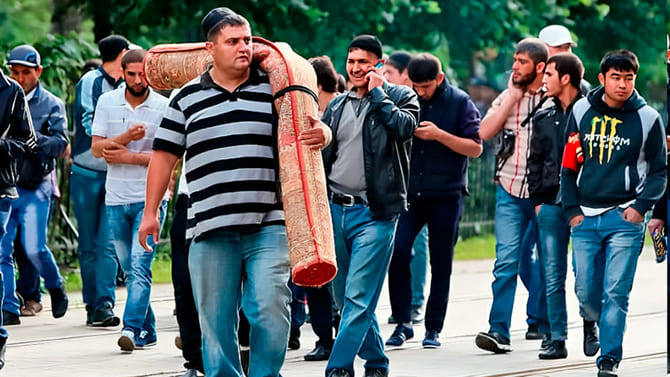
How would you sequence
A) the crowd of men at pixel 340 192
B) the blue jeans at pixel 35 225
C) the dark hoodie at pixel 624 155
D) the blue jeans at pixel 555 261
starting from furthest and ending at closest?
1. the blue jeans at pixel 35 225
2. the blue jeans at pixel 555 261
3. the dark hoodie at pixel 624 155
4. the crowd of men at pixel 340 192

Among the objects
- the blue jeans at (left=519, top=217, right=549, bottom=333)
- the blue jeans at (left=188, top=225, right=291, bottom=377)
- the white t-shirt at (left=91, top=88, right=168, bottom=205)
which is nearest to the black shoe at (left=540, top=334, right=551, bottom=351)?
the blue jeans at (left=519, top=217, right=549, bottom=333)

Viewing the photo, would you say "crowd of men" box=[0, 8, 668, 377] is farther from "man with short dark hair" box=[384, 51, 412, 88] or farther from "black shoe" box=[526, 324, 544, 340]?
"black shoe" box=[526, 324, 544, 340]

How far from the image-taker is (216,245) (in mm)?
Answer: 6094

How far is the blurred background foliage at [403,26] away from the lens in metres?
16.8

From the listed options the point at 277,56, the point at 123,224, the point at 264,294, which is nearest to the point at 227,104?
the point at 277,56

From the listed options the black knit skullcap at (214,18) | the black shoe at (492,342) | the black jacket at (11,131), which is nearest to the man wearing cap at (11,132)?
the black jacket at (11,131)

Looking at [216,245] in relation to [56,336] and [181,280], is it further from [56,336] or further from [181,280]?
[56,336]

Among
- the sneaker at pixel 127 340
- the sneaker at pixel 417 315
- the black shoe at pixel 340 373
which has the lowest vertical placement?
the sneaker at pixel 417 315

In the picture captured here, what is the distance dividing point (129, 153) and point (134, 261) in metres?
0.72

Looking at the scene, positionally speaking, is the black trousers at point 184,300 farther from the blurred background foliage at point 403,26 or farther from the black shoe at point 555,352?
the blurred background foliage at point 403,26

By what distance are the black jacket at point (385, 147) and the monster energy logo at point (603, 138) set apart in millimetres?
1058

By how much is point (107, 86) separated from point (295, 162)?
4.57m

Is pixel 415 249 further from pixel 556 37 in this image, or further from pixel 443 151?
pixel 556 37

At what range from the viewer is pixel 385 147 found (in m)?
7.71
